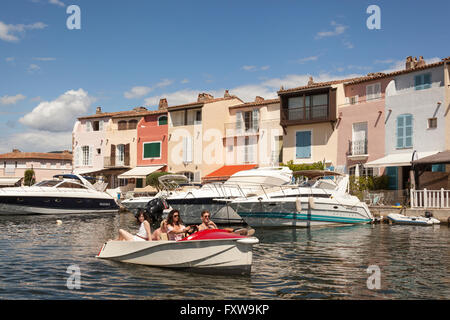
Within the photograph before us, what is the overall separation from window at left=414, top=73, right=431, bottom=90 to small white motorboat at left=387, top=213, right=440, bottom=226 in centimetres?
1092

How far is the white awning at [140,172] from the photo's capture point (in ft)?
147

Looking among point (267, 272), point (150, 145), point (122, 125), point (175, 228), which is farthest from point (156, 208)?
point (122, 125)

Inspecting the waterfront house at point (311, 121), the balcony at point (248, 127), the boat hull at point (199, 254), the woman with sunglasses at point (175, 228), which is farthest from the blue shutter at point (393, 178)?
the boat hull at point (199, 254)

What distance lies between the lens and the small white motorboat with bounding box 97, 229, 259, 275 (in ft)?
35.6

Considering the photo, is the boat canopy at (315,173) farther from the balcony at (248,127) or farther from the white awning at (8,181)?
the white awning at (8,181)

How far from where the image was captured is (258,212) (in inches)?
842

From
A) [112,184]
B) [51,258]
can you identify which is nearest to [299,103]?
[112,184]

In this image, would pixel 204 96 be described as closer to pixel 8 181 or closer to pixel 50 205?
pixel 50 205

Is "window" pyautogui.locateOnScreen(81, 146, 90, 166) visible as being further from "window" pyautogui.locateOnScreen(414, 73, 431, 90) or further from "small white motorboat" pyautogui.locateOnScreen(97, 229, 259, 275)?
"small white motorboat" pyautogui.locateOnScreen(97, 229, 259, 275)

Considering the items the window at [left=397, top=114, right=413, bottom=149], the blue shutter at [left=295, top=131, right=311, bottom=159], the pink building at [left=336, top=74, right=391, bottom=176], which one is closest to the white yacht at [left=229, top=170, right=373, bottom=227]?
the pink building at [left=336, top=74, right=391, bottom=176]

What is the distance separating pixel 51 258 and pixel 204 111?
3137 centimetres

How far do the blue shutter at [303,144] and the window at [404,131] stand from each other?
7483 millimetres

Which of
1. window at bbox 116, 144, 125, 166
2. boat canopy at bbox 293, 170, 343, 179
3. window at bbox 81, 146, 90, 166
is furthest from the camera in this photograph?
window at bbox 81, 146, 90, 166

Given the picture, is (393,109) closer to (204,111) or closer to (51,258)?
(204,111)
